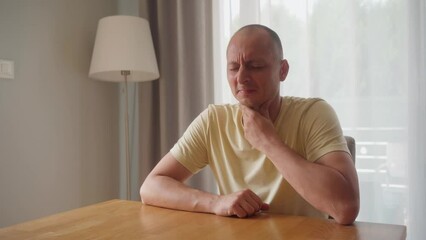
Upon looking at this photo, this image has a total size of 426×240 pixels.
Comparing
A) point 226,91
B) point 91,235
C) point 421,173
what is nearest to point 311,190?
point 91,235

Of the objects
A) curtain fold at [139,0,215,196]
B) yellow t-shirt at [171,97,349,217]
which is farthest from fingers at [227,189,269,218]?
curtain fold at [139,0,215,196]

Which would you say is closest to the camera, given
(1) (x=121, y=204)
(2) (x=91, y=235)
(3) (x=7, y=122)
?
(2) (x=91, y=235)

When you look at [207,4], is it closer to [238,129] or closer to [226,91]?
[226,91]

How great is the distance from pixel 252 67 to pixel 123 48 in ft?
3.60

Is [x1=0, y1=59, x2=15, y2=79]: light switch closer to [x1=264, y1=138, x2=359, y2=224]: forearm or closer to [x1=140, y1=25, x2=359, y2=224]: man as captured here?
[x1=140, y1=25, x2=359, y2=224]: man

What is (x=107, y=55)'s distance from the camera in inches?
85.6

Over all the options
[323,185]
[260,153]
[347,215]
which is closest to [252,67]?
[260,153]

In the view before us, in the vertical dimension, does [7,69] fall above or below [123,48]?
below

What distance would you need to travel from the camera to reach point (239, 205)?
38.5 inches

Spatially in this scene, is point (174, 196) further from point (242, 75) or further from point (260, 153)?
point (242, 75)

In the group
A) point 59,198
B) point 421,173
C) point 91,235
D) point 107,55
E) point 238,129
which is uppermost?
point 107,55

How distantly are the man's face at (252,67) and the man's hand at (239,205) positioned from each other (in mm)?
399

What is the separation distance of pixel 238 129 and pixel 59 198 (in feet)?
4.97

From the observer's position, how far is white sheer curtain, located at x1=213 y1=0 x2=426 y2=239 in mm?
1810
